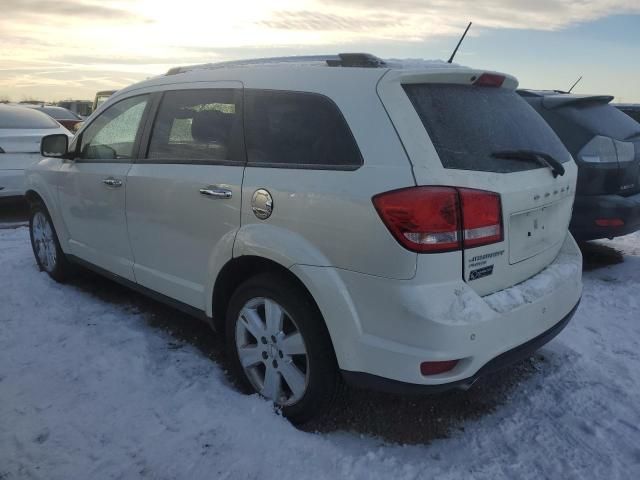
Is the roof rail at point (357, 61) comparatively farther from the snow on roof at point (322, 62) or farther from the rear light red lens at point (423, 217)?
the rear light red lens at point (423, 217)

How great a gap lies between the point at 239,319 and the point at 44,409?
42.3 inches

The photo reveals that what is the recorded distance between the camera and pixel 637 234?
654 cm

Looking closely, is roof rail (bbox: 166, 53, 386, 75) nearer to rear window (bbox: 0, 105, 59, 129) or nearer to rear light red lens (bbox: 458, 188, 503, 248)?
rear light red lens (bbox: 458, 188, 503, 248)

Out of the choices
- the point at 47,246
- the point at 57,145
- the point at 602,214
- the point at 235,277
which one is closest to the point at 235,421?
the point at 235,277

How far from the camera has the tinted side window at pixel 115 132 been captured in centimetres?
374

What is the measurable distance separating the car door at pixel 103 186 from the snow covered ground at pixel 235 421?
58 cm

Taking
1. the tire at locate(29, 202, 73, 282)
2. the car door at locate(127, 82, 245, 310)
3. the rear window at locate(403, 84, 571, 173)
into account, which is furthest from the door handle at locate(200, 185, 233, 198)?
the tire at locate(29, 202, 73, 282)

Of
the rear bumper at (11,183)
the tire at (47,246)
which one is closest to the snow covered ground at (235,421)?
the tire at (47,246)

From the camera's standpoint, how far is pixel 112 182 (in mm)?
3754

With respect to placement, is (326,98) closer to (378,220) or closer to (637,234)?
(378,220)

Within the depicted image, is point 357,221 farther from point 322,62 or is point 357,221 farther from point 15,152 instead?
point 15,152

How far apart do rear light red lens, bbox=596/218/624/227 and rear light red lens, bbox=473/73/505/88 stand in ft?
7.89

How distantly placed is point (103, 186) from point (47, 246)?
1476mm

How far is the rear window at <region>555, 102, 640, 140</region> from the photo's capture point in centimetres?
484
